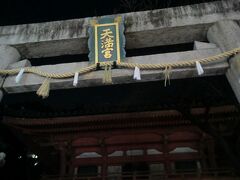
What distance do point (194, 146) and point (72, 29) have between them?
4919 mm

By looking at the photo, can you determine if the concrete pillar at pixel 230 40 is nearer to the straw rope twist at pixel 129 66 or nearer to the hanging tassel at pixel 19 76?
the straw rope twist at pixel 129 66

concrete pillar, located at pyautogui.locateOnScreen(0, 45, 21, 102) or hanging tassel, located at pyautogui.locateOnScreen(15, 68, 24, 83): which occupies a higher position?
concrete pillar, located at pyautogui.locateOnScreen(0, 45, 21, 102)

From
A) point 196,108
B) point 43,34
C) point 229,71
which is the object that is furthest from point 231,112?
point 43,34

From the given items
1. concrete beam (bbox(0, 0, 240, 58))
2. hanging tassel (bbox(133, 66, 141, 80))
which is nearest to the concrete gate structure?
concrete beam (bbox(0, 0, 240, 58))

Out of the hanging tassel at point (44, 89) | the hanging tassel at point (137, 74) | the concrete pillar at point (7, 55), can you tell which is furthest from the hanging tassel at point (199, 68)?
the concrete pillar at point (7, 55)

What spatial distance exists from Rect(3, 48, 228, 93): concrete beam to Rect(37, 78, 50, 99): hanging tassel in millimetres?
87

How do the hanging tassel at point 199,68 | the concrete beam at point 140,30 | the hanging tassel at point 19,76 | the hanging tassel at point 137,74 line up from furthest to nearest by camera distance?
the concrete beam at point 140,30 < the hanging tassel at point 19,76 < the hanging tassel at point 137,74 < the hanging tassel at point 199,68

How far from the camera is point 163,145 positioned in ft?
25.8

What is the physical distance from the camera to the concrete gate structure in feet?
13.5

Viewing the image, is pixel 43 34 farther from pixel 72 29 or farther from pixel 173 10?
pixel 173 10

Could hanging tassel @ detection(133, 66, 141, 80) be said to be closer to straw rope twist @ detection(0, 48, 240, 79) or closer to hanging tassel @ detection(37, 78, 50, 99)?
straw rope twist @ detection(0, 48, 240, 79)

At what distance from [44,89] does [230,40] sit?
9.32ft

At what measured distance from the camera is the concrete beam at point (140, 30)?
4586 millimetres

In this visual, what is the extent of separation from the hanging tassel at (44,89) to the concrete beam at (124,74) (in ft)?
0.28
